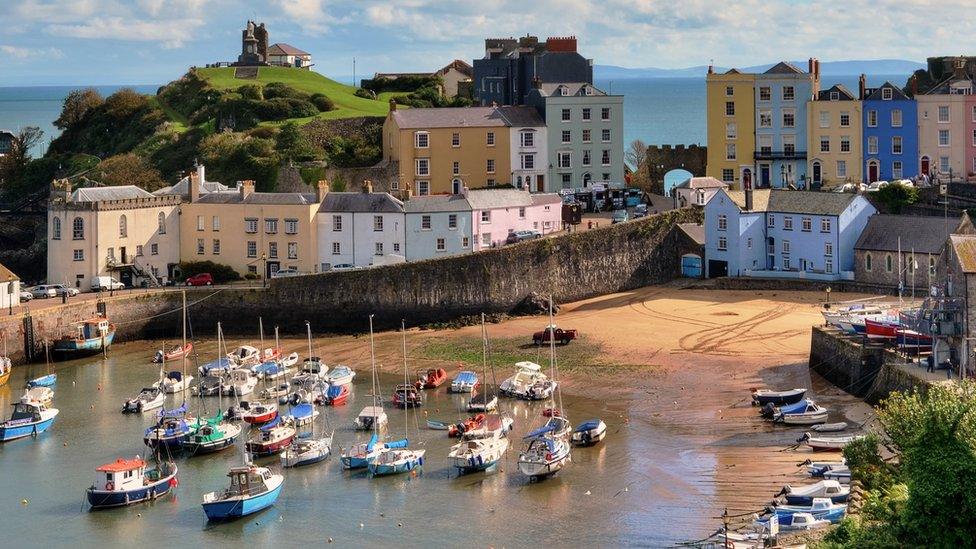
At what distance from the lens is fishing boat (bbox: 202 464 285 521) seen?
3934cm

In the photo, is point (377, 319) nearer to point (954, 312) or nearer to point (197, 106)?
point (954, 312)

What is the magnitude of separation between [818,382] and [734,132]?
26780 millimetres

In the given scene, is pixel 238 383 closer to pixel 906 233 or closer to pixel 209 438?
pixel 209 438

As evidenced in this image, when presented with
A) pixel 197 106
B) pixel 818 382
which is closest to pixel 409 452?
pixel 818 382

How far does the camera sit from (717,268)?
6675 cm

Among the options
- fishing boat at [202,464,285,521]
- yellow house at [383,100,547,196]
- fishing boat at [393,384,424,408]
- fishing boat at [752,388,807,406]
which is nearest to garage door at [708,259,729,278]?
yellow house at [383,100,547,196]

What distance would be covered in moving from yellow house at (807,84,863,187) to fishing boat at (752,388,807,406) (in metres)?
26.8

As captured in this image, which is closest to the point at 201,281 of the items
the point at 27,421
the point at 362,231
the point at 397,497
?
the point at 362,231

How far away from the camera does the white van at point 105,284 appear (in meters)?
64.2

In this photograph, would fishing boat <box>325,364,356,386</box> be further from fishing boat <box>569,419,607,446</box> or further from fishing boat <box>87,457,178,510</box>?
fishing boat <box>87,457,178,510</box>

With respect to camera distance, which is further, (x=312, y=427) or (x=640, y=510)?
(x=312, y=427)

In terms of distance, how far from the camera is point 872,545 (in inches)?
1169

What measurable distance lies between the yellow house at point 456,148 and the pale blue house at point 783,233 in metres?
12.8

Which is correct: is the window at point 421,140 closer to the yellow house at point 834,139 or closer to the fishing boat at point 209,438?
the yellow house at point 834,139
